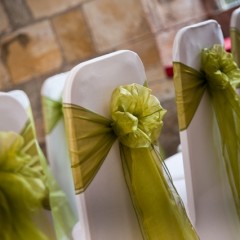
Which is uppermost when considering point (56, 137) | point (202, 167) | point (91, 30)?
point (91, 30)

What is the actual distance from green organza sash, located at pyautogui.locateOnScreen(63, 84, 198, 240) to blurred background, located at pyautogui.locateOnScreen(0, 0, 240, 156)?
1563 mm

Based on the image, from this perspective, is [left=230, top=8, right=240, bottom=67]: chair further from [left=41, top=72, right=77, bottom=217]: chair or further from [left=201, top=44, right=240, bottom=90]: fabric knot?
[left=41, top=72, right=77, bottom=217]: chair

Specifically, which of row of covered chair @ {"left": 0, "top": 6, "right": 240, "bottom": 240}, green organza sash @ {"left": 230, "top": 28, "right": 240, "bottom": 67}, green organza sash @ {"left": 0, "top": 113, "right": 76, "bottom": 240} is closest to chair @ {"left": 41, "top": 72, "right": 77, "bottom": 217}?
row of covered chair @ {"left": 0, "top": 6, "right": 240, "bottom": 240}

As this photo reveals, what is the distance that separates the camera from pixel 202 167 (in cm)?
116

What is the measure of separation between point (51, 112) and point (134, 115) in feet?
1.78

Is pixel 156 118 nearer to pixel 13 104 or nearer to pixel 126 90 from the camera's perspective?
pixel 126 90

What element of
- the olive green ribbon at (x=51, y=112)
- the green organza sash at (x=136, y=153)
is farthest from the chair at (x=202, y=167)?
the olive green ribbon at (x=51, y=112)

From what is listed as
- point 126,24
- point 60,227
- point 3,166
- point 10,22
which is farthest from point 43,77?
point 3,166

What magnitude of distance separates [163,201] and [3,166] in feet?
1.12

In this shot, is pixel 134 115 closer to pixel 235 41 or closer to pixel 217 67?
pixel 217 67

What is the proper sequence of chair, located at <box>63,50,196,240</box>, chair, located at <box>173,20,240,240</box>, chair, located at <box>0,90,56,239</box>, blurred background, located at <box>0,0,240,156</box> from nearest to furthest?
chair, located at <box>63,50,196,240</box>, chair, located at <box>0,90,56,239</box>, chair, located at <box>173,20,240,240</box>, blurred background, located at <box>0,0,240,156</box>

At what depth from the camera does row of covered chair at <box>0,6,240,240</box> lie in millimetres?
895

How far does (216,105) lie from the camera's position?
1223 millimetres

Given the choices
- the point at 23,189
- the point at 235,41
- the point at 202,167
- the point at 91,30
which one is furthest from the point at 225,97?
the point at 91,30
